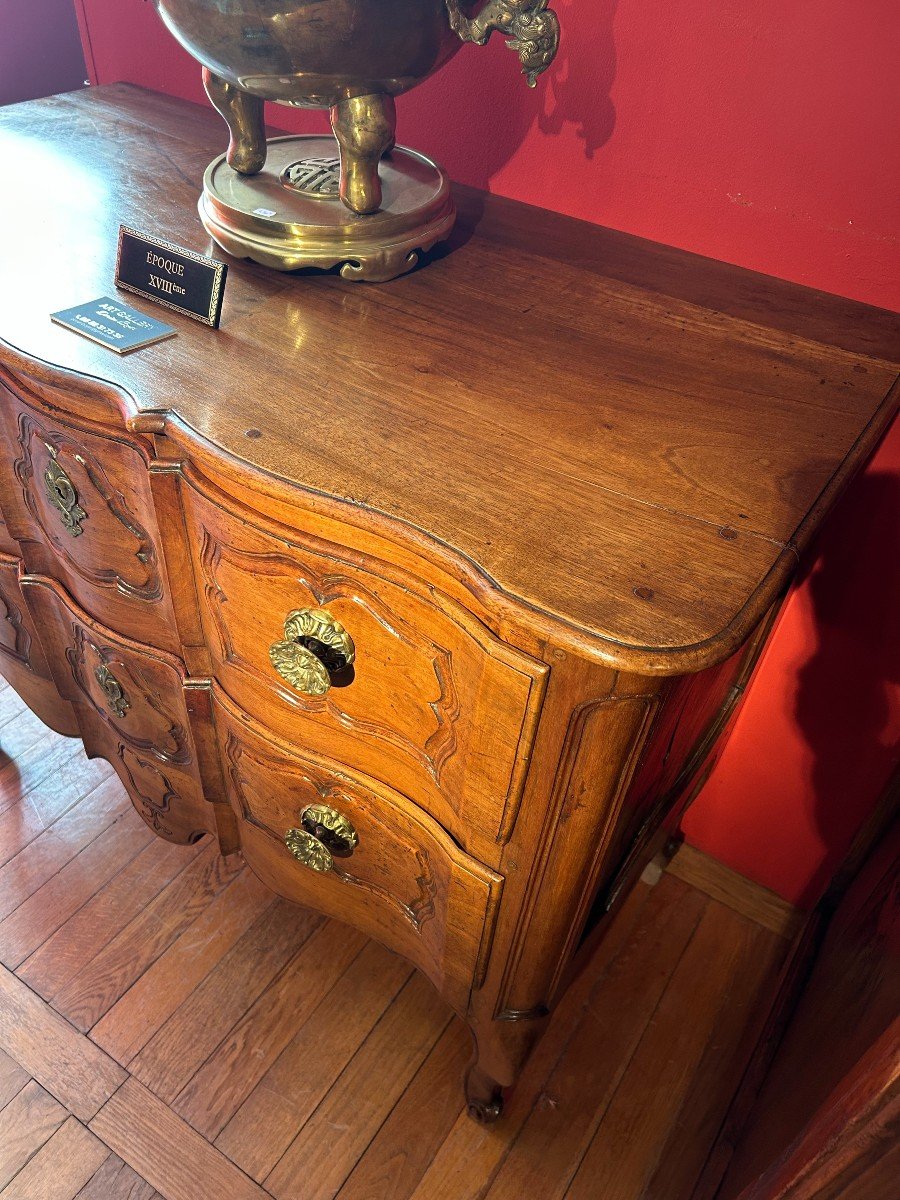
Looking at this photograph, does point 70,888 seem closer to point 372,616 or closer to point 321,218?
point 372,616

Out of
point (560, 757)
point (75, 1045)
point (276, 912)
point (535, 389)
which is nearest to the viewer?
point (560, 757)

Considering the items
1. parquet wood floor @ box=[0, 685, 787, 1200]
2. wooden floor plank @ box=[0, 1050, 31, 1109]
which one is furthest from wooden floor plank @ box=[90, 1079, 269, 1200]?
wooden floor plank @ box=[0, 1050, 31, 1109]

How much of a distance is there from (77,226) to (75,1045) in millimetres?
1039

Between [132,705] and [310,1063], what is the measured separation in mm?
563

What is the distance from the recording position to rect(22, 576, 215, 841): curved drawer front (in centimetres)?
101

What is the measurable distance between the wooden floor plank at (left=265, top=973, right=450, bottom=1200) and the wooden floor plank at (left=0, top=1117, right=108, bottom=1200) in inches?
8.9

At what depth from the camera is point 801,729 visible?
1240 mm

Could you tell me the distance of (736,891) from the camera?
145 cm

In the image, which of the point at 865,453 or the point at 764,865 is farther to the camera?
the point at 764,865

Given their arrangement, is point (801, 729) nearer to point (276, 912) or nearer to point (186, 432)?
point (276, 912)

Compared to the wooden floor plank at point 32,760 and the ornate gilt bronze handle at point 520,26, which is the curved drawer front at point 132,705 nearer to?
the wooden floor plank at point 32,760

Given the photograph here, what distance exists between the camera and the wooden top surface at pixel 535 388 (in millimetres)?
635

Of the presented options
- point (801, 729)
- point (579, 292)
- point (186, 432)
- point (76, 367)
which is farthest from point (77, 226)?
point (801, 729)

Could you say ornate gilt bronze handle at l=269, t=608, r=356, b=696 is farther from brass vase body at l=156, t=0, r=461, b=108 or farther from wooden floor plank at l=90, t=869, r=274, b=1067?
wooden floor plank at l=90, t=869, r=274, b=1067
